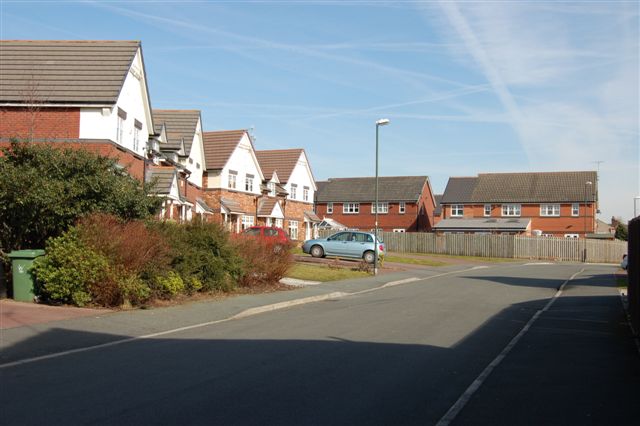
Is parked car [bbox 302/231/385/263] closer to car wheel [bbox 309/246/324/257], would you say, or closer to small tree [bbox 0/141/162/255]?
car wheel [bbox 309/246/324/257]

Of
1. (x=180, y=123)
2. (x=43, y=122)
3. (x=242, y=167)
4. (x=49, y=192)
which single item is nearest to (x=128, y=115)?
(x=43, y=122)

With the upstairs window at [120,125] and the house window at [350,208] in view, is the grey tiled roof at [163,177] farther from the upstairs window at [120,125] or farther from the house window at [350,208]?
the house window at [350,208]

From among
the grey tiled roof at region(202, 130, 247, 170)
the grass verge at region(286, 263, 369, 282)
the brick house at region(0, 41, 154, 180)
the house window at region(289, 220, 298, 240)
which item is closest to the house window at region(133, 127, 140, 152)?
the brick house at region(0, 41, 154, 180)

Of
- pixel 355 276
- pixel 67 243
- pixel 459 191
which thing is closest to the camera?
pixel 67 243

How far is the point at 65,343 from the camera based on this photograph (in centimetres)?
995

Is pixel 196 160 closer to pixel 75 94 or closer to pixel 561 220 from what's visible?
pixel 75 94

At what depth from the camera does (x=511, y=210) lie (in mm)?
72000

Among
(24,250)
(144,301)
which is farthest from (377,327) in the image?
(24,250)

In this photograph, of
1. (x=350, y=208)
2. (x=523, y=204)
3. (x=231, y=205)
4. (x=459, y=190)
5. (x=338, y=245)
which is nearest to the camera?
(x=338, y=245)

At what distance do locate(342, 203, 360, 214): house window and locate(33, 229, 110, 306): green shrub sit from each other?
61312 millimetres

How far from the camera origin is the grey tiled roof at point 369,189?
72094 millimetres

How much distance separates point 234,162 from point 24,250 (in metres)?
29.6

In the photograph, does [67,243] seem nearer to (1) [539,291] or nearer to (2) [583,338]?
(2) [583,338]

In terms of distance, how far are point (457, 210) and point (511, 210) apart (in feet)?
20.6
